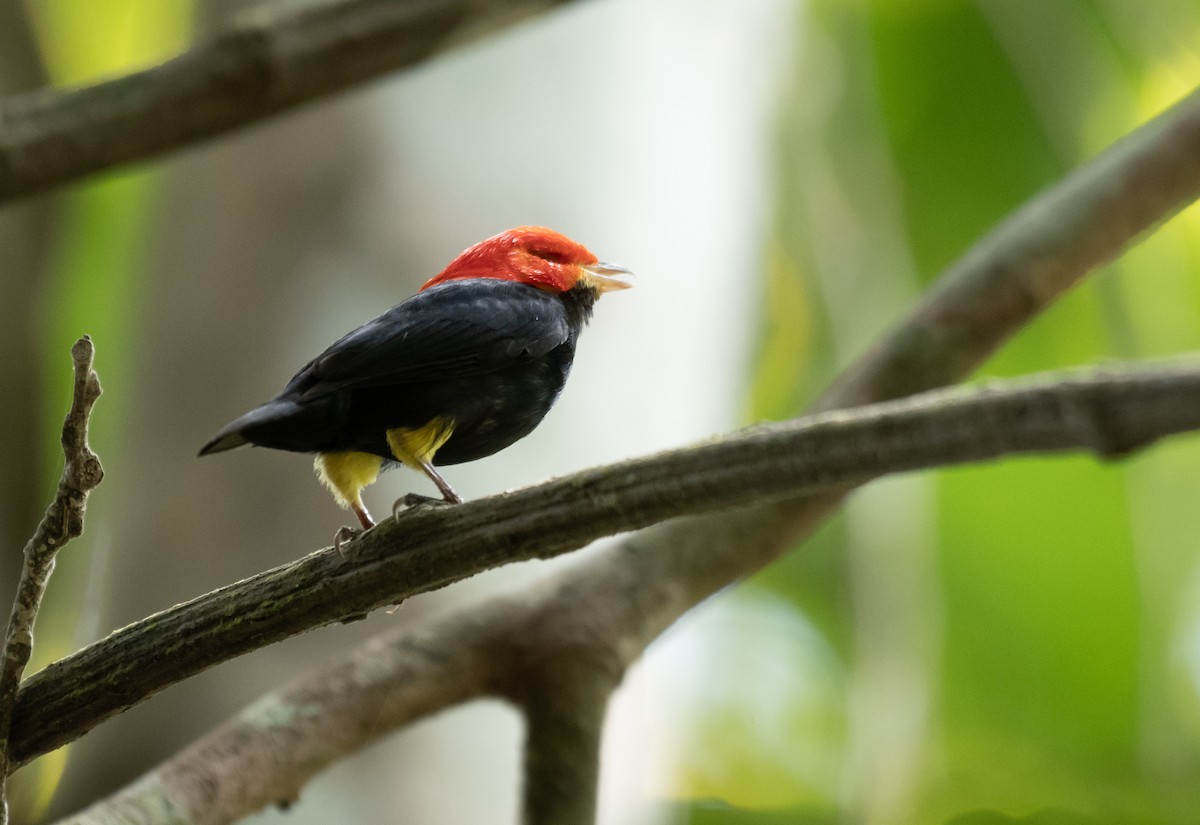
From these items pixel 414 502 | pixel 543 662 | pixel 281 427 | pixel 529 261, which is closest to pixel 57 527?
pixel 281 427

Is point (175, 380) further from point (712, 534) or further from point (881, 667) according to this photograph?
point (881, 667)

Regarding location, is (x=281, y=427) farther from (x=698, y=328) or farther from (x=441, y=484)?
(x=698, y=328)

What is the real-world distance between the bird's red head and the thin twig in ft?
1.71

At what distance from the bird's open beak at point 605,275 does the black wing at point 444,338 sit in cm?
5

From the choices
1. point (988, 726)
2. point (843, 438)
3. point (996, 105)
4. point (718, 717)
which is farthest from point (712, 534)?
point (988, 726)

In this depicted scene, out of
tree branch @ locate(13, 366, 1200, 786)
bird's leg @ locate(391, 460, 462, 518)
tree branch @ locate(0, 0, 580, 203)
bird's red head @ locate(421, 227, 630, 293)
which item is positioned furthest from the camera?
tree branch @ locate(0, 0, 580, 203)

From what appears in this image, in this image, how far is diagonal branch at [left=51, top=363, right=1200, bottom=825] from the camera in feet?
2.54

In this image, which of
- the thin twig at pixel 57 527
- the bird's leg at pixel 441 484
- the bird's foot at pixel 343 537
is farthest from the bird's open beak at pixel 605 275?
the thin twig at pixel 57 527

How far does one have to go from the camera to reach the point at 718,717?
3555mm

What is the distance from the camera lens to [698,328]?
7.26 feet

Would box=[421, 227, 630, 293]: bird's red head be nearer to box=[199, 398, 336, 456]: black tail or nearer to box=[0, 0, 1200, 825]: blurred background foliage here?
box=[199, 398, 336, 456]: black tail

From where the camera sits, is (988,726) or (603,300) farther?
(988,726)

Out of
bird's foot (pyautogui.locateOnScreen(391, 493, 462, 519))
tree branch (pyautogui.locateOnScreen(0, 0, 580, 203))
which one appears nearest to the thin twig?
bird's foot (pyautogui.locateOnScreen(391, 493, 462, 519))

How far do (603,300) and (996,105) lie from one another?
4.26 ft
